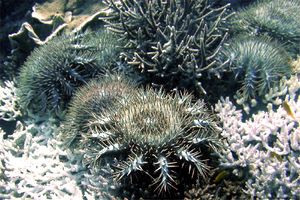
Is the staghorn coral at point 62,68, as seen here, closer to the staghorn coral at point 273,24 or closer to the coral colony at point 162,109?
the coral colony at point 162,109

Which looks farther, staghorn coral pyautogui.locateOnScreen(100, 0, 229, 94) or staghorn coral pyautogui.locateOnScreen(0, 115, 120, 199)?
staghorn coral pyautogui.locateOnScreen(100, 0, 229, 94)

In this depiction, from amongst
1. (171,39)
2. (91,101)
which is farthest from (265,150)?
(91,101)

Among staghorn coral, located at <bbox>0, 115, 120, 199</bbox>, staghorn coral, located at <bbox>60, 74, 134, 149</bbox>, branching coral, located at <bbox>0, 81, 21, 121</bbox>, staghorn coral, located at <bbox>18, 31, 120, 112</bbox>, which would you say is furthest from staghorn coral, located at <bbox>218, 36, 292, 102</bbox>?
branching coral, located at <bbox>0, 81, 21, 121</bbox>

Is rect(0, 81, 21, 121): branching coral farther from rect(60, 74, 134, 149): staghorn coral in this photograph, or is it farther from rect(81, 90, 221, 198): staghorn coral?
rect(81, 90, 221, 198): staghorn coral

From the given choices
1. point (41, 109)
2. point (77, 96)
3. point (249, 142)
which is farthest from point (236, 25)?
point (41, 109)

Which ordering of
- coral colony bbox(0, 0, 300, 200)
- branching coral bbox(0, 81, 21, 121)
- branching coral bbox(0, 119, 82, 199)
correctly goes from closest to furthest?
coral colony bbox(0, 0, 300, 200) → branching coral bbox(0, 119, 82, 199) → branching coral bbox(0, 81, 21, 121)

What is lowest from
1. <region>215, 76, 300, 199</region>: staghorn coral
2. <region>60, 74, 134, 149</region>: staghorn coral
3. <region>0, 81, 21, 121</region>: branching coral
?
<region>215, 76, 300, 199</region>: staghorn coral

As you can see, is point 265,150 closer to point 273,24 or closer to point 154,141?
point 154,141
